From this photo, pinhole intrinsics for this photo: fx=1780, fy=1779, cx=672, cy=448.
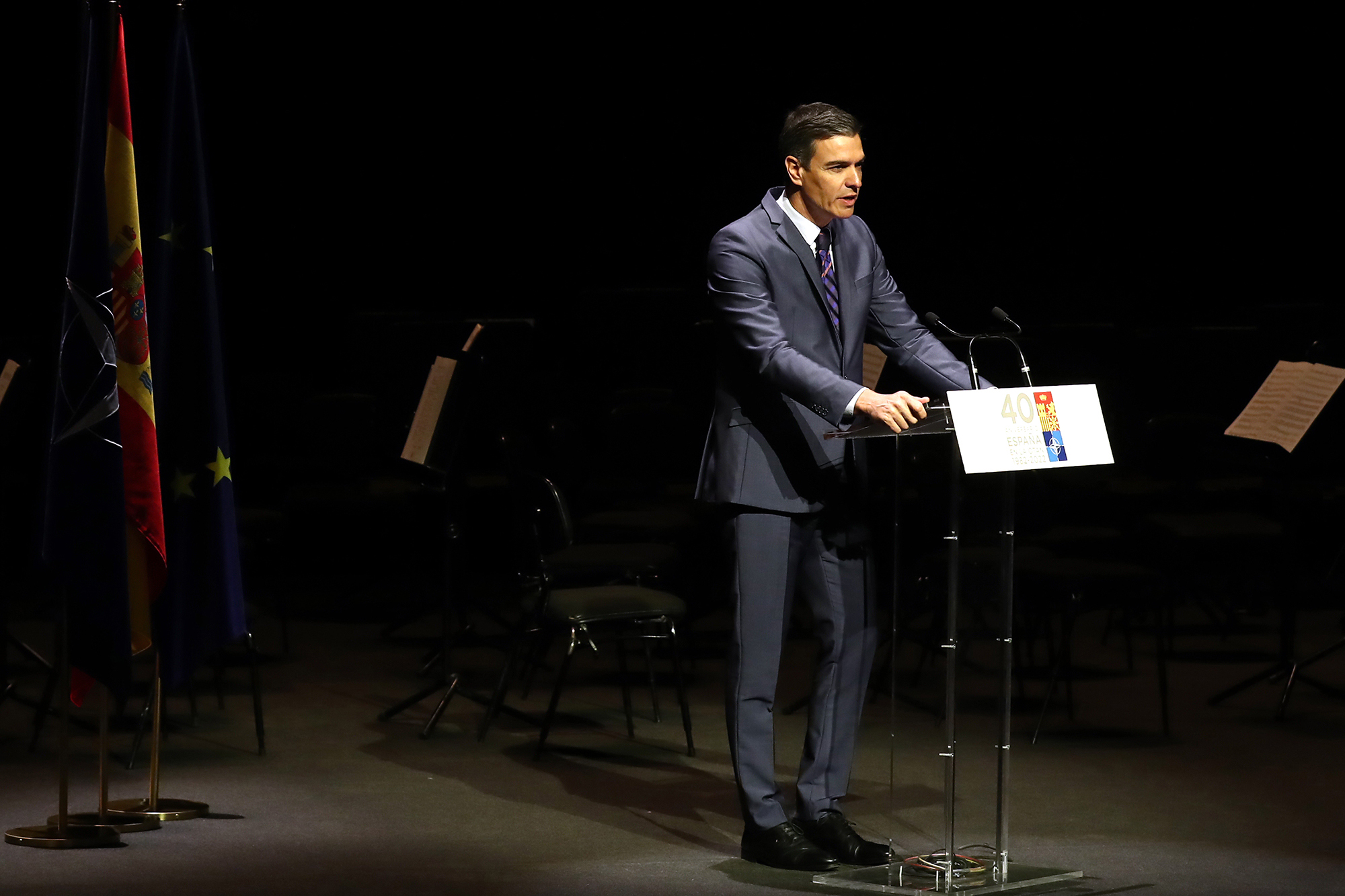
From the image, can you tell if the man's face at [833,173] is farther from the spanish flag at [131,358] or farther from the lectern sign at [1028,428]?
the spanish flag at [131,358]

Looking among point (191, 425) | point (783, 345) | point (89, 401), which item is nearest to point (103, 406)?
point (89, 401)

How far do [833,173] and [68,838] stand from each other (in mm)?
2377

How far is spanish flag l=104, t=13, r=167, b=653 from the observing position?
163 inches

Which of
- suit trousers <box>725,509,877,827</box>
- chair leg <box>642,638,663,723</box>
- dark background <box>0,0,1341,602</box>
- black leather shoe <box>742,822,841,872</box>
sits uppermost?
dark background <box>0,0,1341,602</box>

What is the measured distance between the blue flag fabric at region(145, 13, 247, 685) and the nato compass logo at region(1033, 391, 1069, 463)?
6.78 ft

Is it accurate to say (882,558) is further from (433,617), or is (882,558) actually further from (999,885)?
(999,885)

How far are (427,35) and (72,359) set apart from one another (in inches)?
210

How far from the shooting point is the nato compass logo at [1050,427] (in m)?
3.43

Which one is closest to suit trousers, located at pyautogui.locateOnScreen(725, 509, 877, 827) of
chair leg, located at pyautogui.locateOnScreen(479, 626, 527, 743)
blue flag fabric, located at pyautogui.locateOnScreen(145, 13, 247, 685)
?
blue flag fabric, located at pyautogui.locateOnScreen(145, 13, 247, 685)

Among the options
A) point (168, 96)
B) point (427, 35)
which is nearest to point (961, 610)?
point (427, 35)

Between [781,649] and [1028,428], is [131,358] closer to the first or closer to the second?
[781,649]

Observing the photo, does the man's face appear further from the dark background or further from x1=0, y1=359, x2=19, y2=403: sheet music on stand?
the dark background

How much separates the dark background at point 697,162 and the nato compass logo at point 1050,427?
213 inches

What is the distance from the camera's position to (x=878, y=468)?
24.5ft
